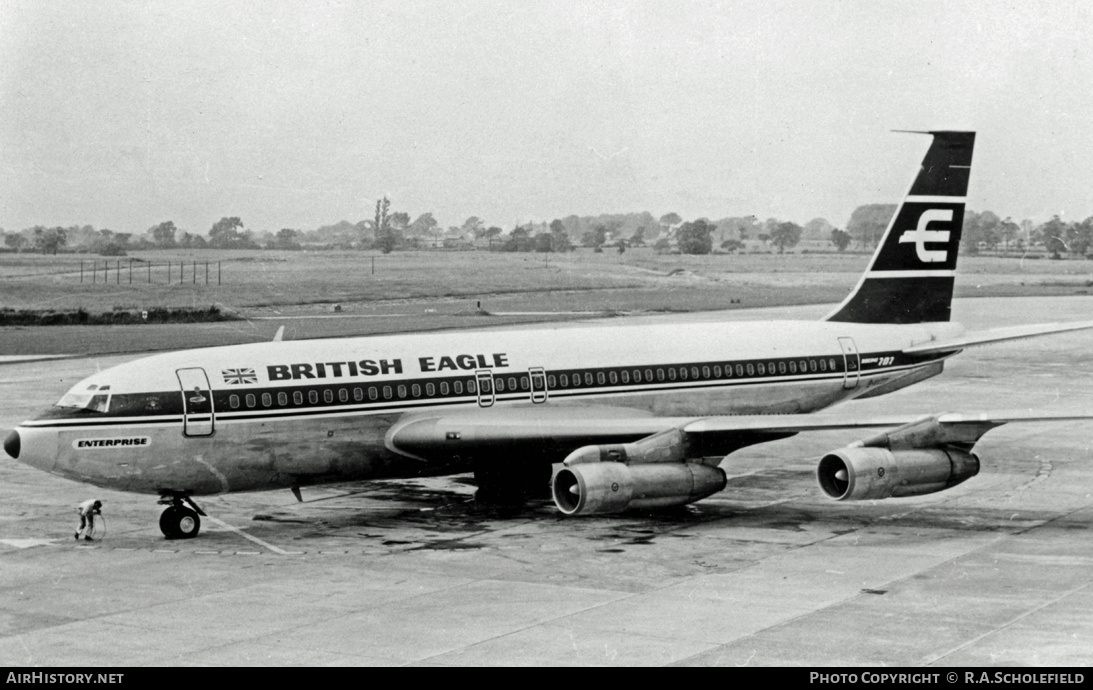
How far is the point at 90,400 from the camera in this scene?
990 inches

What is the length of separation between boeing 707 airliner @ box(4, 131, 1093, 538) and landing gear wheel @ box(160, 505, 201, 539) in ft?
0.09

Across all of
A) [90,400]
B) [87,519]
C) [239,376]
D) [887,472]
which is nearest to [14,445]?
[90,400]

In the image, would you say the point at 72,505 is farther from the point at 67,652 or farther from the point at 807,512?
the point at 807,512

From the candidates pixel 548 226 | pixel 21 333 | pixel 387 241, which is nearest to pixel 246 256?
pixel 387 241

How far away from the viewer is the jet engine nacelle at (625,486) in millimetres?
25438

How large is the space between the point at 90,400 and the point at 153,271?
77.2 m

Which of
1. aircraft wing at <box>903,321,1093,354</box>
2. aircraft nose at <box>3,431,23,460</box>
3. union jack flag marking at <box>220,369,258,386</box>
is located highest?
aircraft wing at <box>903,321,1093,354</box>

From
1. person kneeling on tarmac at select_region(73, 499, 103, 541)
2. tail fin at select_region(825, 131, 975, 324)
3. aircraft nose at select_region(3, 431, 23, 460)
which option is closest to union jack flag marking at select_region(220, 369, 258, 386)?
person kneeling on tarmac at select_region(73, 499, 103, 541)

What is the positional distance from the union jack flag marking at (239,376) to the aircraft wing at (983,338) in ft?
55.0

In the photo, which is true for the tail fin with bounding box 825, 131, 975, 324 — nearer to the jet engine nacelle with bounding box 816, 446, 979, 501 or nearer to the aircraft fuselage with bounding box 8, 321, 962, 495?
the aircraft fuselage with bounding box 8, 321, 962, 495

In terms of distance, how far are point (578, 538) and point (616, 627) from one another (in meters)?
6.52

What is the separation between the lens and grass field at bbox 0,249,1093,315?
84.7m

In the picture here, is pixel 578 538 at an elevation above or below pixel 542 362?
below

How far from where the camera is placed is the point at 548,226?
481 ft
